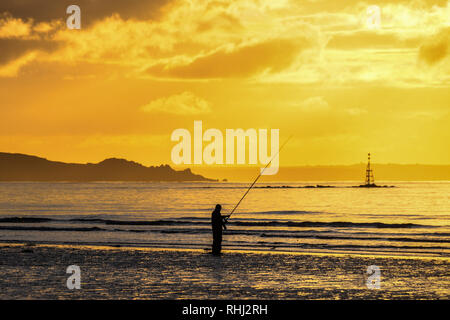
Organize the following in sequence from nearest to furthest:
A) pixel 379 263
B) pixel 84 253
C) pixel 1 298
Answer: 1. pixel 1 298
2. pixel 379 263
3. pixel 84 253

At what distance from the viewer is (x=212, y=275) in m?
16.9

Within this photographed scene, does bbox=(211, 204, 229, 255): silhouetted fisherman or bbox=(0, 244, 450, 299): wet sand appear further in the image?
bbox=(211, 204, 229, 255): silhouetted fisherman

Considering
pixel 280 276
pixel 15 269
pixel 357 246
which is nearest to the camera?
pixel 280 276

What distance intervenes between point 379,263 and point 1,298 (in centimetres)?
1259

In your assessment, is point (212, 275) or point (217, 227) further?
point (217, 227)

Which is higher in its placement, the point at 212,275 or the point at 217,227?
the point at 217,227

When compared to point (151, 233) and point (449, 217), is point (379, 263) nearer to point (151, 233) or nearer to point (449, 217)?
point (151, 233)

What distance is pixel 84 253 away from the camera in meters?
22.8

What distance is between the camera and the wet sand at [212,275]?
14133mm

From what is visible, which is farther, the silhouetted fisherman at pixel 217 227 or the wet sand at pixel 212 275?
the silhouetted fisherman at pixel 217 227

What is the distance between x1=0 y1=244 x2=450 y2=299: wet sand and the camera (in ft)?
46.4

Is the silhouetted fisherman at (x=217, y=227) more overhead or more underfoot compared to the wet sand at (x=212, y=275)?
more overhead
